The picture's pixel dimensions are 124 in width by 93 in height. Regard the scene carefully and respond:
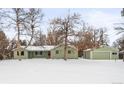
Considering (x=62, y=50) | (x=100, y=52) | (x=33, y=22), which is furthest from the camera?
(x=100, y=52)

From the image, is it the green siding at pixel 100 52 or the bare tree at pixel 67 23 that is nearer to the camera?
the bare tree at pixel 67 23

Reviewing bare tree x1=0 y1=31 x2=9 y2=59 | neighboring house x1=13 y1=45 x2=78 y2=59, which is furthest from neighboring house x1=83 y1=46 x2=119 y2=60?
bare tree x1=0 y1=31 x2=9 y2=59

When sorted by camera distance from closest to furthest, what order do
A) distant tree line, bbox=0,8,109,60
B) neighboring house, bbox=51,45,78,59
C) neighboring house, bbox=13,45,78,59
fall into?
distant tree line, bbox=0,8,109,60 → neighboring house, bbox=51,45,78,59 → neighboring house, bbox=13,45,78,59

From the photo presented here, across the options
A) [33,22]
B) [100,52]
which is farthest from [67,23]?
[100,52]

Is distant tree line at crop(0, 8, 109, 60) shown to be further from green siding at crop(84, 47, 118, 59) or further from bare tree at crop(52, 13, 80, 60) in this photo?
green siding at crop(84, 47, 118, 59)

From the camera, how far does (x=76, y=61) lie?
907 centimetres

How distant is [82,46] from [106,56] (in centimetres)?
348

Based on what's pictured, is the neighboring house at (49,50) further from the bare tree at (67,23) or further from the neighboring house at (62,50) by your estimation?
the bare tree at (67,23)

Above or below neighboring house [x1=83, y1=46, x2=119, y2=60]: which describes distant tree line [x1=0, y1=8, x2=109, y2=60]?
above

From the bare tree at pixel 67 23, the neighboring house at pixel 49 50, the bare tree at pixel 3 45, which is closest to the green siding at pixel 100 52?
the neighboring house at pixel 49 50

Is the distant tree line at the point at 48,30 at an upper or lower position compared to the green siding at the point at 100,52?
upper

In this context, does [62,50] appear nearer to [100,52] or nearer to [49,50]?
[49,50]
